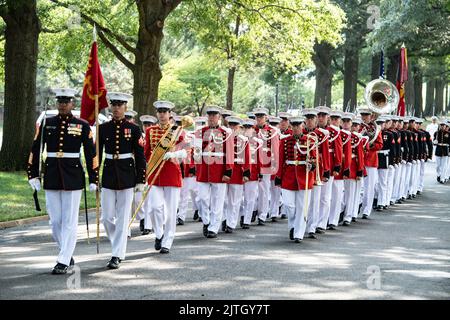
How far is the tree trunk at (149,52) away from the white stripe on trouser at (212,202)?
827 cm

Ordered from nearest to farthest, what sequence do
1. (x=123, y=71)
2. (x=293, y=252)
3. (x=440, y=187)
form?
1. (x=293, y=252)
2. (x=440, y=187)
3. (x=123, y=71)

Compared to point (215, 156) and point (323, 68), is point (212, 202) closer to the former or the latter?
point (215, 156)

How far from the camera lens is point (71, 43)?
29328 millimetres

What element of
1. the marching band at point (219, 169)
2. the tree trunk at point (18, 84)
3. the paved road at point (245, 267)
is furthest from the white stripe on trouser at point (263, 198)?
the tree trunk at point (18, 84)

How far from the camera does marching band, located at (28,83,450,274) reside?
9.67 metres

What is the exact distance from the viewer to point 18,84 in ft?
74.7

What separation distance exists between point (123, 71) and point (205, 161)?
150 ft

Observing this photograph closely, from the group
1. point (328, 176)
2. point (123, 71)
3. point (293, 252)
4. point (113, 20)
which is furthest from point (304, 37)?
point (123, 71)

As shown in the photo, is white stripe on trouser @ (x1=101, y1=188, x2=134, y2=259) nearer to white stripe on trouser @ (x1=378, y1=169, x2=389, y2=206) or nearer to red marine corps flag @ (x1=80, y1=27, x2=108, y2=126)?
red marine corps flag @ (x1=80, y1=27, x2=108, y2=126)

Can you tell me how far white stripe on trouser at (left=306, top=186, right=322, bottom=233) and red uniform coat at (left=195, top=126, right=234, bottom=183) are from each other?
1.43m

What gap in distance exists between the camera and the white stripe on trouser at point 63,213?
31.3ft

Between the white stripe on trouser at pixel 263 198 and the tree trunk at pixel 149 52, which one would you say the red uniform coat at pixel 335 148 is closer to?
the white stripe on trouser at pixel 263 198
